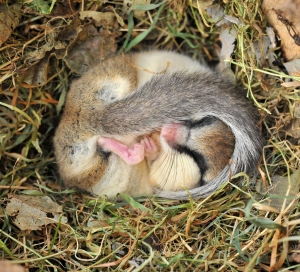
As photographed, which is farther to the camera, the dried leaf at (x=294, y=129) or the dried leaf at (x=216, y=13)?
the dried leaf at (x=216, y=13)

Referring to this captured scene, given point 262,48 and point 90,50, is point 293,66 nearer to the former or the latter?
point 262,48

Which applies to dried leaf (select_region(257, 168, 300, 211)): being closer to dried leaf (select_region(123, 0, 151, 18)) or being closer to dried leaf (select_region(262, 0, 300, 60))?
dried leaf (select_region(262, 0, 300, 60))

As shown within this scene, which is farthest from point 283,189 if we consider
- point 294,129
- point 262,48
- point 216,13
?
point 216,13

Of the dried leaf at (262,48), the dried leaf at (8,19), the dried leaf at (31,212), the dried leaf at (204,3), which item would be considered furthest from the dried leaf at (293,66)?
the dried leaf at (8,19)

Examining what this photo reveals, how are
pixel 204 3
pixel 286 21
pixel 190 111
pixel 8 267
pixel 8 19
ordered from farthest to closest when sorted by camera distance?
pixel 204 3 → pixel 8 19 → pixel 286 21 → pixel 190 111 → pixel 8 267

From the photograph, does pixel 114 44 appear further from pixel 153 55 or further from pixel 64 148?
pixel 64 148

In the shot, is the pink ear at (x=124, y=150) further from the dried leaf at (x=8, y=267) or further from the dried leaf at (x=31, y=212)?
the dried leaf at (x=8, y=267)

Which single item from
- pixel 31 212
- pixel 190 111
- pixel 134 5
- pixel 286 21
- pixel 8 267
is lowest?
pixel 31 212
